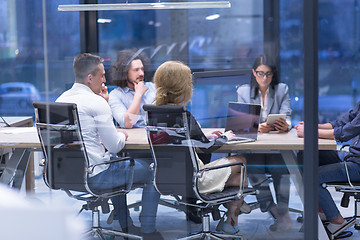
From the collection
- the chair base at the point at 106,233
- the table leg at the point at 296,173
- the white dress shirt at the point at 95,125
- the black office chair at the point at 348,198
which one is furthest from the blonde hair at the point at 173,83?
the black office chair at the point at 348,198

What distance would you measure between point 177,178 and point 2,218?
2263mm

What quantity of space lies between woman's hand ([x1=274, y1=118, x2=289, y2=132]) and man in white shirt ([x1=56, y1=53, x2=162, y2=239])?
2.95 ft

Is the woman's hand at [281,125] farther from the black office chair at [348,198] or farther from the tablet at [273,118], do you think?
the black office chair at [348,198]

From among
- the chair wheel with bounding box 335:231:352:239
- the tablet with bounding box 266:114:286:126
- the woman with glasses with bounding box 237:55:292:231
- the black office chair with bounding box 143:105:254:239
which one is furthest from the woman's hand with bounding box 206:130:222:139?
the chair wheel with bounding box 335:231:352:239

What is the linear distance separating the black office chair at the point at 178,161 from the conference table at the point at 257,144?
12cm

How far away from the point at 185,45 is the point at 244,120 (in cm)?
66

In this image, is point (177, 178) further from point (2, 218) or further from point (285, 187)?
point (2, 218)

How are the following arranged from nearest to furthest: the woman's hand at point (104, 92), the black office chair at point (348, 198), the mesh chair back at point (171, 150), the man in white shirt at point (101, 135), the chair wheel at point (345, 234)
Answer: the mesh chair back at point (171, 150)
the man in white shirt at point (101, 135)
the woman's hand at point (104, 92)
the black office chair at point (348, 198)
the chair wheel at point (345, 234)

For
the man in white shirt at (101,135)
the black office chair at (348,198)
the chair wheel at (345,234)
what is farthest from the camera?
the chair wheel at (345,234)

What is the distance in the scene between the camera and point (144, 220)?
3504 millimetres

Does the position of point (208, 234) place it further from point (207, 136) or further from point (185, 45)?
point (185, 45)

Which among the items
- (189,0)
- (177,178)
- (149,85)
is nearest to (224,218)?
(177,178)

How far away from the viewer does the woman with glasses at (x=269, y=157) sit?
11.3 ft

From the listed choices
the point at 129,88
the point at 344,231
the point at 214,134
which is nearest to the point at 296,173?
the point at 214,134
